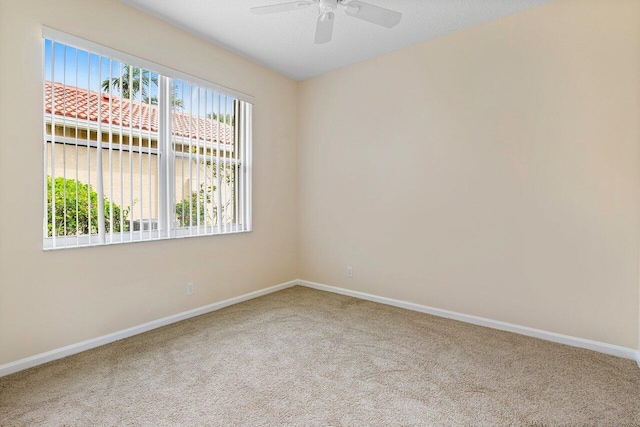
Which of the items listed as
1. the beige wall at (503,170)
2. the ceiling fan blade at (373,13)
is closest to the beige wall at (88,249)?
the beige wall at (503,170)

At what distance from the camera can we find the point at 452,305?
10.6 ft

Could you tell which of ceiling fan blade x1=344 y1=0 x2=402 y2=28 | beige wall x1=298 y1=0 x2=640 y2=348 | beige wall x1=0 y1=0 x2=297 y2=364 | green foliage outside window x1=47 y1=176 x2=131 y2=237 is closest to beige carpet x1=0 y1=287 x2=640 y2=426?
beige wall x1=0 y1=0 x2=297 y2=364

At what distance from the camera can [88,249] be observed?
2.52m

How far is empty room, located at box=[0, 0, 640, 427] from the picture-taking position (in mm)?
2037

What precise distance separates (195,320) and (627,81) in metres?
4.02

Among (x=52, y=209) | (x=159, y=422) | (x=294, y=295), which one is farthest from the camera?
(x=294, y=295)

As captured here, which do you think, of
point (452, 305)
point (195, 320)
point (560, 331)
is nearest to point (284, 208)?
point (195, 320)

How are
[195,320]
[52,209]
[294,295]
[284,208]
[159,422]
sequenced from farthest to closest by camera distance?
1. [284,208]
2. [294,295]
3. [195,320]
4. [52,209]
5. [159,422]

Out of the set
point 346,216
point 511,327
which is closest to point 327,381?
point 511,327

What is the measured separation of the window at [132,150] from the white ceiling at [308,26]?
0.48 meters

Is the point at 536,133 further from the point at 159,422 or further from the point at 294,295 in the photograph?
the point at 159,422

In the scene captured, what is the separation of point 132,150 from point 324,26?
1874 millimetres

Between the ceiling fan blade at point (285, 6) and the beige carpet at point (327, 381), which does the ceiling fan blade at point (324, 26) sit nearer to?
the ceiling fan blade at point (285, 6)

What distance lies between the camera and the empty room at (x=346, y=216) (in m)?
2.04
